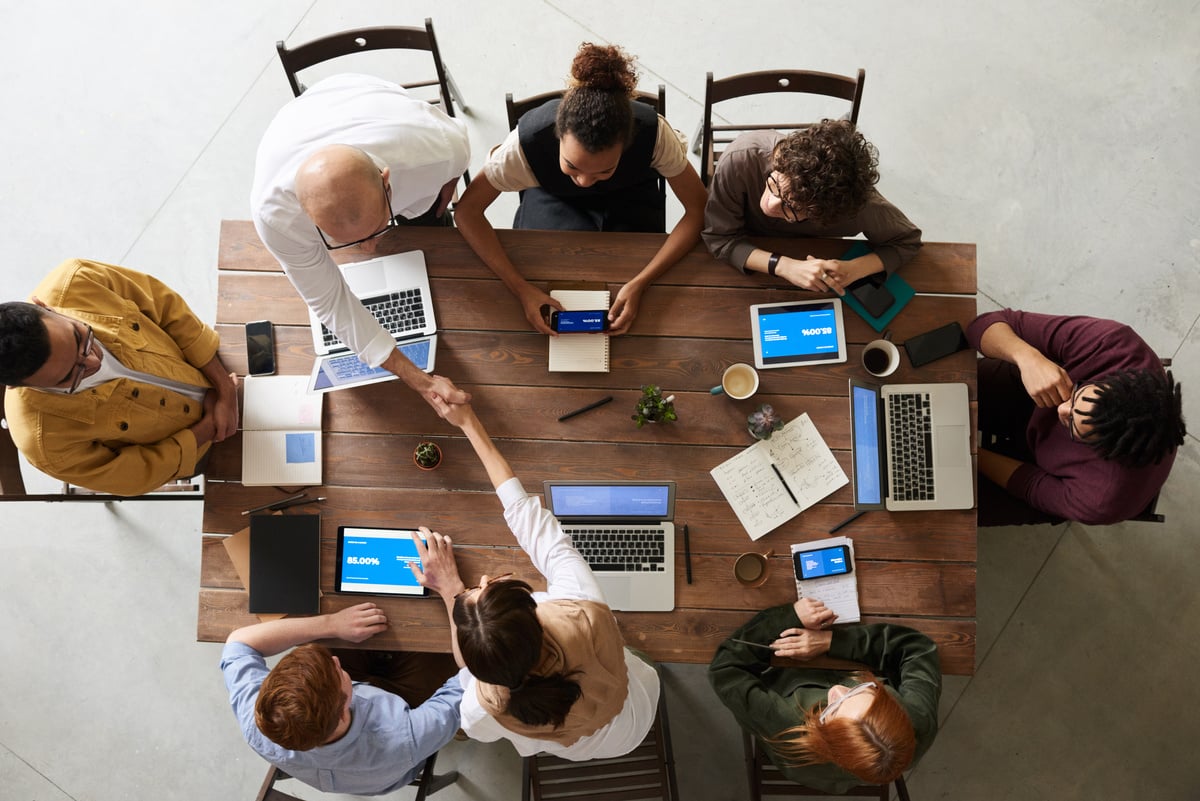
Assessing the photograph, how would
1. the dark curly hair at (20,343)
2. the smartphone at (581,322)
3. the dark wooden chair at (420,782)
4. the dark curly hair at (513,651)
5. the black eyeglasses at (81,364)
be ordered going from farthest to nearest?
the smartphone at (581,322)
the dark wooden chair at (420,782)
the black eyeglasses at (81,364)
the dark curly hair at (20,343)
the dark curly hair at (513,651)

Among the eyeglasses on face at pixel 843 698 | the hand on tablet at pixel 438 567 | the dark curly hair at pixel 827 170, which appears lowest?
the eyeglasses on face at pixel 843 698

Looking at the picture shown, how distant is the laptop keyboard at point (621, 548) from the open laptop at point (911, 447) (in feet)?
1.88

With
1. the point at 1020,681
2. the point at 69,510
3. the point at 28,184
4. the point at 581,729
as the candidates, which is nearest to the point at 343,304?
the point at 581,729

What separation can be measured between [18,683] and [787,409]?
3.10m

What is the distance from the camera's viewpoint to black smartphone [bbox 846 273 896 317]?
209cm

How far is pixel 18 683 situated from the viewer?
2857 mm

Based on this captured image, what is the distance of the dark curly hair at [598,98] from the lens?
1.76 m

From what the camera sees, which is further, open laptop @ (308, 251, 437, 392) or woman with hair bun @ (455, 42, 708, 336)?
open laptop @ (308, 251, 437, 392)

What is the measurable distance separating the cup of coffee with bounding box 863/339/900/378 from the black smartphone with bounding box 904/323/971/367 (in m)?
0.05

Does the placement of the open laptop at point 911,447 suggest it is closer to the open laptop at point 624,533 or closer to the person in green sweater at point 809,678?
the person in green sweater at point 809,678

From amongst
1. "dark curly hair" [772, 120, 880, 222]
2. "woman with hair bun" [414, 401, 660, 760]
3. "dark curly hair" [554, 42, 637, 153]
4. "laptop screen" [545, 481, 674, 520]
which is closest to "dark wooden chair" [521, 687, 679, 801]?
"woman with hair bun" [414, 401, 660, 760]

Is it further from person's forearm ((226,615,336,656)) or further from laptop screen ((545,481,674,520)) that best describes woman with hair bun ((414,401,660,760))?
person's forearm ((226,615,336,656))

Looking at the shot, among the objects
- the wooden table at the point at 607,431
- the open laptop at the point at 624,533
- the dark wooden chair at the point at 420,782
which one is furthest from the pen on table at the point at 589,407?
the dark wooden chair at the point at 420,782

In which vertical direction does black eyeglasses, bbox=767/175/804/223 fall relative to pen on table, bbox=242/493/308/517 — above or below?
above
